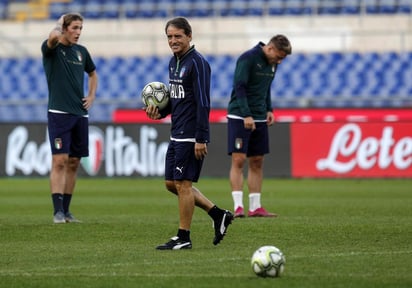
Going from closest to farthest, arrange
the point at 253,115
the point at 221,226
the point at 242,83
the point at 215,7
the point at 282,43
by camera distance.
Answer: the point at 221,226, the point at 242,83, the point at 282,43, the point at 253,115, the point at 215,7

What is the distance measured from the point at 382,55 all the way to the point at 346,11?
2086 millimetres

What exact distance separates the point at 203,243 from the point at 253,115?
3.56 meters

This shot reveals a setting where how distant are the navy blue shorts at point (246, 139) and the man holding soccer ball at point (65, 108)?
1854 millimetres

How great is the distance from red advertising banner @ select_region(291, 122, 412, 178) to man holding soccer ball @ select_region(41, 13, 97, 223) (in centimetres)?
954

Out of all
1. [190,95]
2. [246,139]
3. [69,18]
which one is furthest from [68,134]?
[190,95]

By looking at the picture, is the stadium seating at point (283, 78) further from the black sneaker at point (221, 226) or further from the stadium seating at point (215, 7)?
the black sneaker at point (221, 226)

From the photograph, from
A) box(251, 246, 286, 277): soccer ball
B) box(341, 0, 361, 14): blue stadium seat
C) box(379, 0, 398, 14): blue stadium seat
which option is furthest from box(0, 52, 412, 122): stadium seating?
box(251, 246, 286, 277): soccer ball

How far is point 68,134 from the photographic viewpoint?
12.4m

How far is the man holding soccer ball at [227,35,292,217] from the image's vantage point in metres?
13.0

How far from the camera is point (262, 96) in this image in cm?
1335

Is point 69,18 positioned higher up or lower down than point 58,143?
higher up

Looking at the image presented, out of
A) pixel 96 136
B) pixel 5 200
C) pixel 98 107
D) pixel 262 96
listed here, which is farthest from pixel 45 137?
pixel 262 96

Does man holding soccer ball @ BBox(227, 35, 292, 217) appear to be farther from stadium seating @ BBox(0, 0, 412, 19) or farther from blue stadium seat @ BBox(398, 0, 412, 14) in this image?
blue stadium seat @ BBox(398, 0, 412, 14)

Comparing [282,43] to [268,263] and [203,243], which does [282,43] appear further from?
[268,263]
